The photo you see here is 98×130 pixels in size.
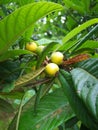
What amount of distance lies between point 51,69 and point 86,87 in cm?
10

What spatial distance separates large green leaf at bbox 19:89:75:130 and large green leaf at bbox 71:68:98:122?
11cm

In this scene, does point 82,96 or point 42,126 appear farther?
point 42,126

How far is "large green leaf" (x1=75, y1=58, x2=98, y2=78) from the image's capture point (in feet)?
2.80

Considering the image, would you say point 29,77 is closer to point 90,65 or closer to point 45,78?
point 45,78

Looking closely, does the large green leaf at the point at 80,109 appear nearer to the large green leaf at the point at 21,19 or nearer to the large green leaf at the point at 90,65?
the large green leaf at the point at 90,65

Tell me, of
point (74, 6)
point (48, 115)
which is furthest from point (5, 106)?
point (74, 6)

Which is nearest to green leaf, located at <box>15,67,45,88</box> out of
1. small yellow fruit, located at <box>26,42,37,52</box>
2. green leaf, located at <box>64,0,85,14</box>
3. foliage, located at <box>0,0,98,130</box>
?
foliage, located at <box>0,0,98,130</box>

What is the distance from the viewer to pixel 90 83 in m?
0.81

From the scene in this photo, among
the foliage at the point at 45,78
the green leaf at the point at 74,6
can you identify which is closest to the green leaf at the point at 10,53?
the foliage at the point at 45,78

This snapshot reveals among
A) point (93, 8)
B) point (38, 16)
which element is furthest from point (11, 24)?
point (93, 8)

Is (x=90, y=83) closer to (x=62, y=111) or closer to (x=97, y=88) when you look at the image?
(x=97, y=88)

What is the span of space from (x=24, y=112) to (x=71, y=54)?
200 mm

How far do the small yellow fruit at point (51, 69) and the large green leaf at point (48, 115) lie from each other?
0.09 meters

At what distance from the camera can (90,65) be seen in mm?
876
